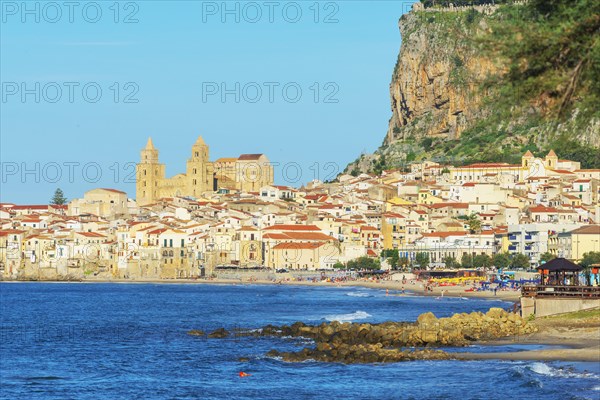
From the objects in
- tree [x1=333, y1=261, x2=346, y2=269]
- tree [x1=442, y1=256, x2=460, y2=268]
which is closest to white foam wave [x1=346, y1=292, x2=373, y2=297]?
tree [x1=442, y1=256, x2=460, y2=268]

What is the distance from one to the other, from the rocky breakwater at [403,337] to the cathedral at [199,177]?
140567 millimetres

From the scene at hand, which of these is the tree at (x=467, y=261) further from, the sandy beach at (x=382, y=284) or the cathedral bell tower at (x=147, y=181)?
the cathedral bell tower at (x=147, y=181)

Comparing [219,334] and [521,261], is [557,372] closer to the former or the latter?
[219,334]

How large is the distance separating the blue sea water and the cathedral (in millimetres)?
106081

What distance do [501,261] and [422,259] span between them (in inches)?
375

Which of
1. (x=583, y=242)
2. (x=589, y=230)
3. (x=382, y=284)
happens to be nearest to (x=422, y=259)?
(x=382, y=284)

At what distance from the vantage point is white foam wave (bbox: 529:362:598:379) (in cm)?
3241

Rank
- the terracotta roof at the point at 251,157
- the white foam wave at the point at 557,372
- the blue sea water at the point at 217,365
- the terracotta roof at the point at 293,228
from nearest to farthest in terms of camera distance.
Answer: the white foam wave at the point at 557,372
the blue sea water at the point at 217,365
the terracotta roof at the point at 293,228
the terracotta roof at the point at 251,157

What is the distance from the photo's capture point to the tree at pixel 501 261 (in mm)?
115375

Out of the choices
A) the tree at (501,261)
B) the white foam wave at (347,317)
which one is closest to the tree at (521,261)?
the tree at (501,261)

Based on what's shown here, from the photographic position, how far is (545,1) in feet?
55.9

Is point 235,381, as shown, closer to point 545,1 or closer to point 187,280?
point 545,1

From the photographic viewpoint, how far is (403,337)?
44969 millimetres

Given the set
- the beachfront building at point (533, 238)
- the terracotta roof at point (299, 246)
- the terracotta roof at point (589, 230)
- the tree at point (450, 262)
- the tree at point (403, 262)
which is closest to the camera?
the terracotta roof at point (589, 230)
